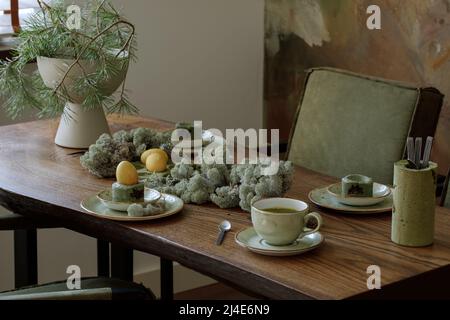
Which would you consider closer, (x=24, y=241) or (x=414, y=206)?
(x=414, y=206)

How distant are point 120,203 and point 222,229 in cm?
24

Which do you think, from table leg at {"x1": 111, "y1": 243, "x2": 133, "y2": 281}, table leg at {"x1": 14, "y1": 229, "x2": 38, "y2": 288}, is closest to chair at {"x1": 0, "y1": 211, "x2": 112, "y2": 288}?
table leg at {"x1": 14, "y1": 229, "x2": 38, "y2": 288}

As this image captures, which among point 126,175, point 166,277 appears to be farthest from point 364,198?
point 166,277

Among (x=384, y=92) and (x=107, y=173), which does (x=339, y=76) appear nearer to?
(x=384, y=92)

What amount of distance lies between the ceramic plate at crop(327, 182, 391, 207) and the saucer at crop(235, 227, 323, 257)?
0.19m

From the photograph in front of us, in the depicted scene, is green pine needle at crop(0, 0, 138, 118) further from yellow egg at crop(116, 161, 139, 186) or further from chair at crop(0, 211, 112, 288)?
yellow egg at crop(116, 161, 139, 186)

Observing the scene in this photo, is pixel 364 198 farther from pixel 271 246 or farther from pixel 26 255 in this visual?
pixel 26 255

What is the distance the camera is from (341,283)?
Result: 153 centimetres

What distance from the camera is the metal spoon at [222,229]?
5.68 feet

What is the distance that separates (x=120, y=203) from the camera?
74.1 inches

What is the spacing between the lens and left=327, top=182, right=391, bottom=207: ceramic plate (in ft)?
6.23

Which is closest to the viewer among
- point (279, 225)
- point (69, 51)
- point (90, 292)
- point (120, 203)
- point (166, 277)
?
point (90, 292)

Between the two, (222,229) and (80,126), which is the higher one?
(80,126)
